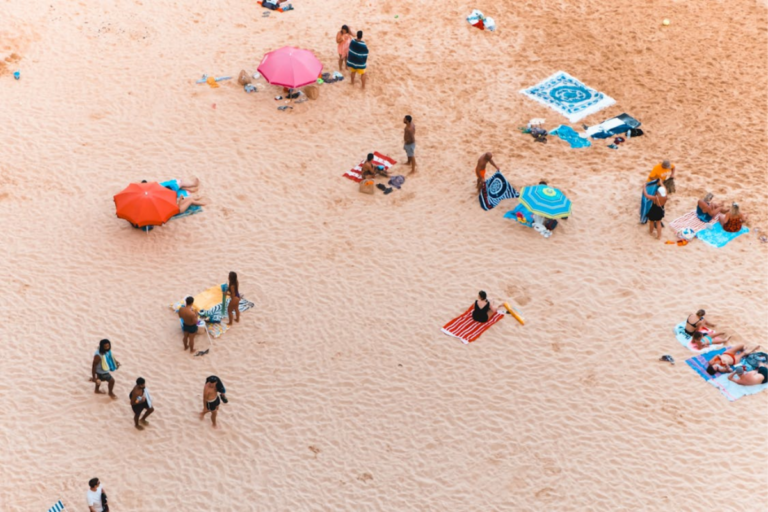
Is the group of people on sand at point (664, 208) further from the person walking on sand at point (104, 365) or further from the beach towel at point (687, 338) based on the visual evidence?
the person walking on sand at point (104, 365)

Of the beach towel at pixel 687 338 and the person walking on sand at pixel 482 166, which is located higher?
the person walking on sand at pixel 482 166

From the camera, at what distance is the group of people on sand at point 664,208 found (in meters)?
20.5

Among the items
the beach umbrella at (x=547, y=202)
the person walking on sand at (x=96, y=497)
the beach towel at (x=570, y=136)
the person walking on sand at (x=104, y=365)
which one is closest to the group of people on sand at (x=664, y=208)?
the beach umbrella at (x=547, y=202)

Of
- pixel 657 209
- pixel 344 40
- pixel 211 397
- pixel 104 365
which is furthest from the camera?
pixel 344 40

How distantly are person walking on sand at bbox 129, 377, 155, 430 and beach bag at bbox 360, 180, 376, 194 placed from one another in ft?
26.5

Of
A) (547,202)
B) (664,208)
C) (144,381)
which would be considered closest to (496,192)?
(547,202)

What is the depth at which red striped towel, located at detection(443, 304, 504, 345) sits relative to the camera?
59.9 feet

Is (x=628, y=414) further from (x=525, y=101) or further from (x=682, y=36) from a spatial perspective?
(x=682, y=36)

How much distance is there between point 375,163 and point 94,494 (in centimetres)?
1142

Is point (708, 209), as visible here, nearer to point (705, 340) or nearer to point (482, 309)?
point (705, 340)

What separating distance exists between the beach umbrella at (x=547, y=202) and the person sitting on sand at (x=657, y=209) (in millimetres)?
2117

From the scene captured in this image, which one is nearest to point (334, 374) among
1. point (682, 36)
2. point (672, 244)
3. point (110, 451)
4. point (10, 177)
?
point (110, 451)

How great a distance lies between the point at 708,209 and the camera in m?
21.1

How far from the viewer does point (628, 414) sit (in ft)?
55.4
